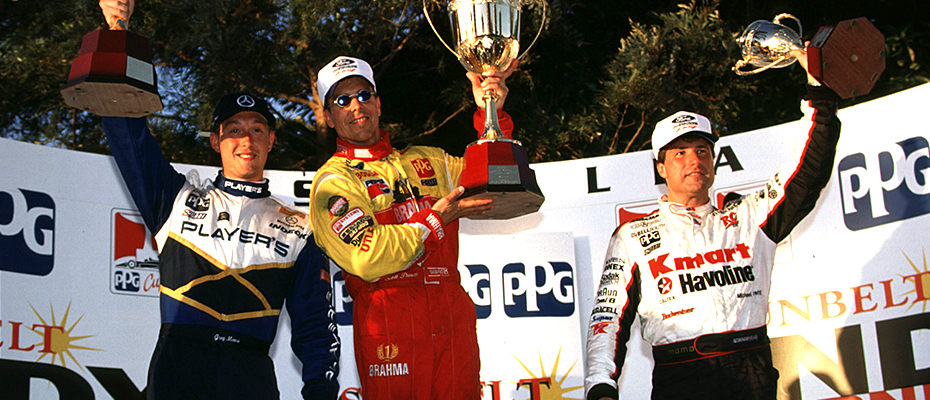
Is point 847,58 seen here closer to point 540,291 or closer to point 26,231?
point 540,291

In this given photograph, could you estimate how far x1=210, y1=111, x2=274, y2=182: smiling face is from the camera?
3990mm

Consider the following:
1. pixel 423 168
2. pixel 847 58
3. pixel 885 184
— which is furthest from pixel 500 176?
pixel 885 184

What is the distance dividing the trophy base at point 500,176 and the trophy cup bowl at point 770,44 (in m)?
1.07

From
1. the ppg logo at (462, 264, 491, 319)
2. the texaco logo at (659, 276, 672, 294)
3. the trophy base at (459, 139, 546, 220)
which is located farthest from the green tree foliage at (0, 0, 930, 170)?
the trophy base at (459, 139, 546, 220)

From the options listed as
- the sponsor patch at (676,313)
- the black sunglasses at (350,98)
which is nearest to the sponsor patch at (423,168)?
the black sunglasses at (350,98)

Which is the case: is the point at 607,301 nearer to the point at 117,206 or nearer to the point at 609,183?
the point at 609,183

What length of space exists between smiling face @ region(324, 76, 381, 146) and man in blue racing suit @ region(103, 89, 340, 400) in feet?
1.11

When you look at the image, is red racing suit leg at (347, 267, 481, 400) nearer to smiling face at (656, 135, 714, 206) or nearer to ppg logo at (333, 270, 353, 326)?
smiling face at (656, 135, 714, 206)

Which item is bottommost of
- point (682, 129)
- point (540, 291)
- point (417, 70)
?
point (540, 291)

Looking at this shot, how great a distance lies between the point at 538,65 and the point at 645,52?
1.50 m

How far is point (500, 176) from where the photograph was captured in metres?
3.73

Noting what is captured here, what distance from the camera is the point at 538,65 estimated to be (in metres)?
9.69

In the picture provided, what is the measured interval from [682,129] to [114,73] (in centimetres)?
243

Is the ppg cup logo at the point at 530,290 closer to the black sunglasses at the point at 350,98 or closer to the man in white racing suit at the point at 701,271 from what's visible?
the man in white racing suit at the point at 701,271
